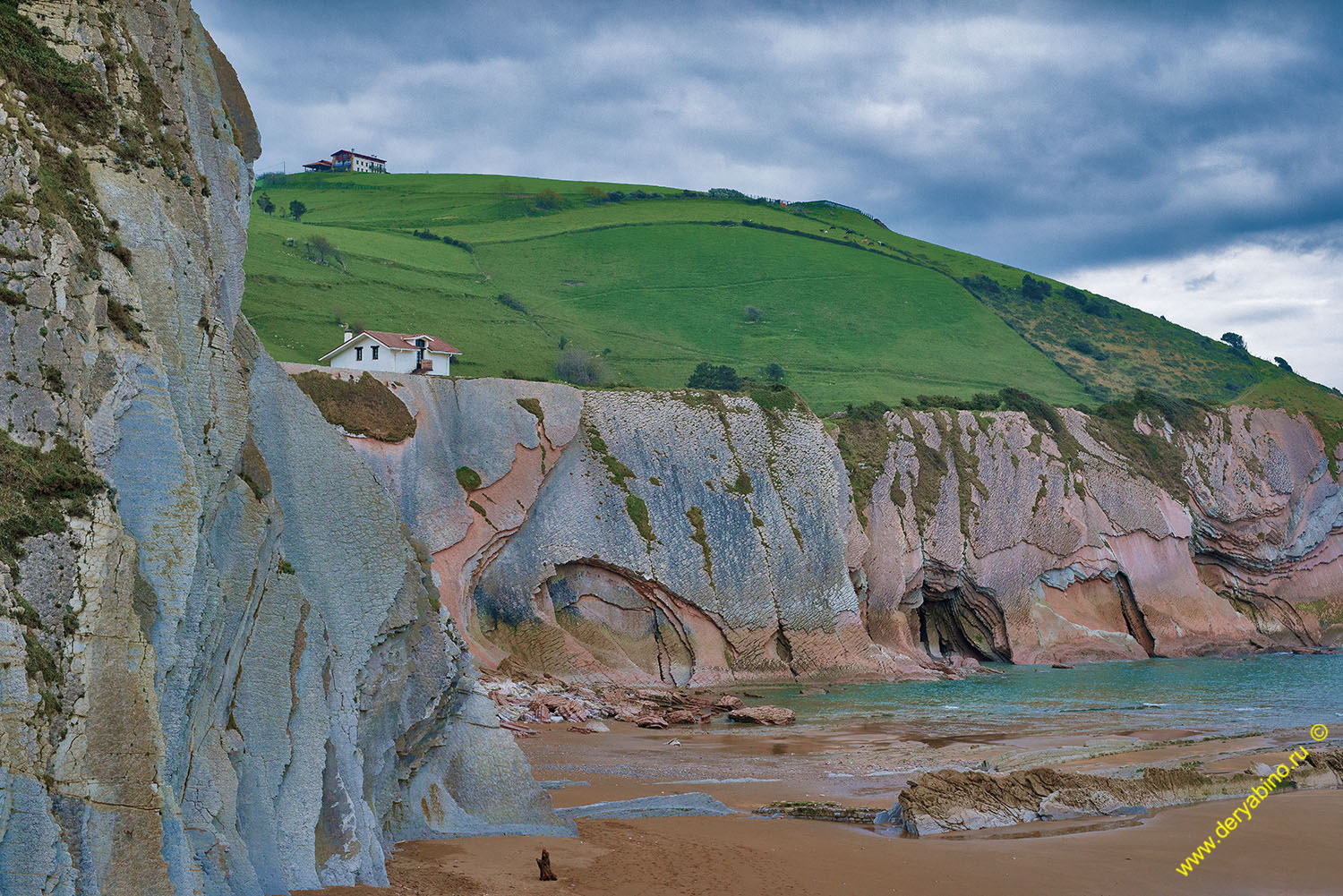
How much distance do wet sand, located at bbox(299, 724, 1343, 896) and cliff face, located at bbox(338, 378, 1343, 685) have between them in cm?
1576

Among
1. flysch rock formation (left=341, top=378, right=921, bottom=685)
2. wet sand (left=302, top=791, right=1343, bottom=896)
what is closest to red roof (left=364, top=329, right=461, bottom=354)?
flysch rock formation (left=341, top=378, right=921, bottom=685)

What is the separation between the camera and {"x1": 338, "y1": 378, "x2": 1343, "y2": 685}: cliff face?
38.3 m

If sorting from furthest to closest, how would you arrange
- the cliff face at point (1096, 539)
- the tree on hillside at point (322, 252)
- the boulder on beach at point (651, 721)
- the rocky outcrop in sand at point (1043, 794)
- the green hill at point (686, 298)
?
1. the tree on hillside at point (322, 252)
2. the green hill at point (686, 298)
3. the cliff face at point (1096, 539)
4. the boulder on beach at point (651, 721)
5. the rocky outcrop in sand at point (1043, 794)

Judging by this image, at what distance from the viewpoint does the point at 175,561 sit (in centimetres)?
846

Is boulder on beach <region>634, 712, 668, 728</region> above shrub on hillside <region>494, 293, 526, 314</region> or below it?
below

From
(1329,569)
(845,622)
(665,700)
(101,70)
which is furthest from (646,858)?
(1329,569)

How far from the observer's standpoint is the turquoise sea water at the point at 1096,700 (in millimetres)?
29000

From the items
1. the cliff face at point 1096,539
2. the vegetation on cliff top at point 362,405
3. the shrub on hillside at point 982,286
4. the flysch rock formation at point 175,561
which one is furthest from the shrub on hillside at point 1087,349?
the flysch rock formation at point 175,561

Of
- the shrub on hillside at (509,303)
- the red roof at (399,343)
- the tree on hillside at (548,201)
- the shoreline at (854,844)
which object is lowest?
the shoreline at (854,844)

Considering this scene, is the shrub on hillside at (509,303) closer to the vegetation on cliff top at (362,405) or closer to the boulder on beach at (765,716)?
the vegetation on cliff top at (362,405)

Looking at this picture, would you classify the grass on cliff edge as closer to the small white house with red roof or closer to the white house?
the white house

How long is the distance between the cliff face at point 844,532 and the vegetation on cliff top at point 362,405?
0.52 metres

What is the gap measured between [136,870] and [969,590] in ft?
149

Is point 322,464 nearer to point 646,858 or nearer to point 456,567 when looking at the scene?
point 646,858
